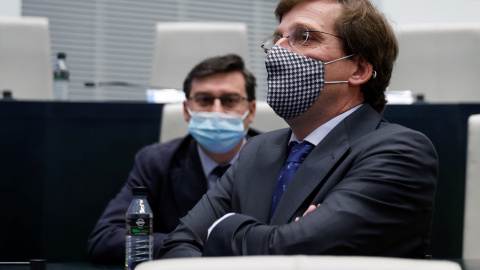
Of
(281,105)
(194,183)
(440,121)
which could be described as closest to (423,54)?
(440,121)

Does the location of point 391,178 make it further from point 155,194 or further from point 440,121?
point 440,121

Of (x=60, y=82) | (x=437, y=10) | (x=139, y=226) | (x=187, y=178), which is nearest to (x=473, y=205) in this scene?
(x=187, y=178)

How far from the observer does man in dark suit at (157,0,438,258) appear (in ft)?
5.40

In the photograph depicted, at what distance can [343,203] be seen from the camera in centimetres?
164

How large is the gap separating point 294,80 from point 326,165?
28cm

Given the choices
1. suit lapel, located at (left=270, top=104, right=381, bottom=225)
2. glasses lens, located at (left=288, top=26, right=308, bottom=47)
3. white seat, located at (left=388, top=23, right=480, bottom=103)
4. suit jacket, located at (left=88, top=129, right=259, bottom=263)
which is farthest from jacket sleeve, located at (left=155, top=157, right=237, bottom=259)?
white seat, located at (left=388, top=23, right=480, bottom=103)

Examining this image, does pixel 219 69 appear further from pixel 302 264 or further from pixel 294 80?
pixel 302 264

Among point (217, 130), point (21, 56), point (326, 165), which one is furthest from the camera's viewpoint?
point (21, 56)

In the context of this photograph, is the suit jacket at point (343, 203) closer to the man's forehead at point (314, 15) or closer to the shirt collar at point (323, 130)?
the shirt collar at point (323, 130)

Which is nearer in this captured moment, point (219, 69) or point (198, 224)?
point (198, 224)

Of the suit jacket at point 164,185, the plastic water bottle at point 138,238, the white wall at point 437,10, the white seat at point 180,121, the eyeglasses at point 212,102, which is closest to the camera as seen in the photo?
the plastic water bottle at point 138,238

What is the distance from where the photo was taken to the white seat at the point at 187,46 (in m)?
4.28

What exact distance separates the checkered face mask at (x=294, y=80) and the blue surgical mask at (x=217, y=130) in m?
1.02

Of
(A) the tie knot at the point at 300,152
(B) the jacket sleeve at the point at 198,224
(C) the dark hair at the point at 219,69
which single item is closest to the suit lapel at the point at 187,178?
(C) the dark hair at the point at 219,69
